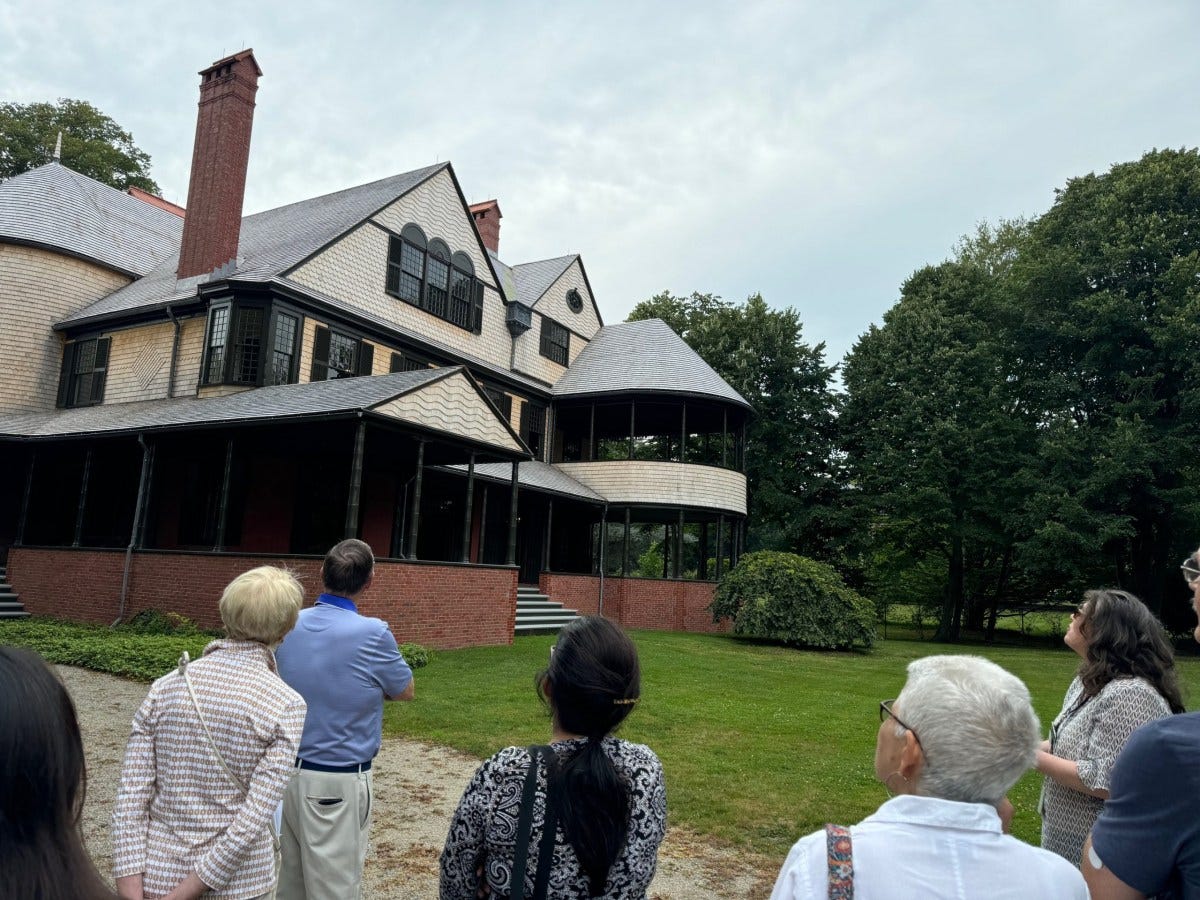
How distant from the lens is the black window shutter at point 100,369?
20.4 metres

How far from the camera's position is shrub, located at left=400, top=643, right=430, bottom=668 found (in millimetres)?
12711

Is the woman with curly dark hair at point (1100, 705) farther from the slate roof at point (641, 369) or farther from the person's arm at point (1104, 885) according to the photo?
the slate roof at point (641, 369)

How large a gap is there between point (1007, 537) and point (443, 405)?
2263 centimetres

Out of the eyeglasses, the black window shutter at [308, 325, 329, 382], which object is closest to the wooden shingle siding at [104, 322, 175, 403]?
the black window shutter at [308, 325, 329, 382]

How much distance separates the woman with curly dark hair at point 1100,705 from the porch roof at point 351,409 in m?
11.6

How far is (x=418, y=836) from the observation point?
5641mm

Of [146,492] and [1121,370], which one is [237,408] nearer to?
[146,492]

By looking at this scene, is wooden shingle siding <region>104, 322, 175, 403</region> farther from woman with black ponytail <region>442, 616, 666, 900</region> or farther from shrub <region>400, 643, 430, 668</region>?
woman with black ponytail <region>442, 616, 666, 900</region>

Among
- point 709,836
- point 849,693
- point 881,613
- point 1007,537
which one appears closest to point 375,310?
point 849,693

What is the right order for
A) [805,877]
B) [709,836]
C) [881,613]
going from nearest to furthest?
1. [805,877]
2. [709,836]
3. [881,613]

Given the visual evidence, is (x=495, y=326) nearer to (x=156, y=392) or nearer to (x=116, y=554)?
(x=156, y=392)

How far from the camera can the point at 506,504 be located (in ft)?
79.6

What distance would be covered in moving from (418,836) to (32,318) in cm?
2109

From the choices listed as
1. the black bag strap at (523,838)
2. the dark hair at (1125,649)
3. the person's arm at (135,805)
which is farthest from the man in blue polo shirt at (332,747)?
the dark hair at (1125,649)
